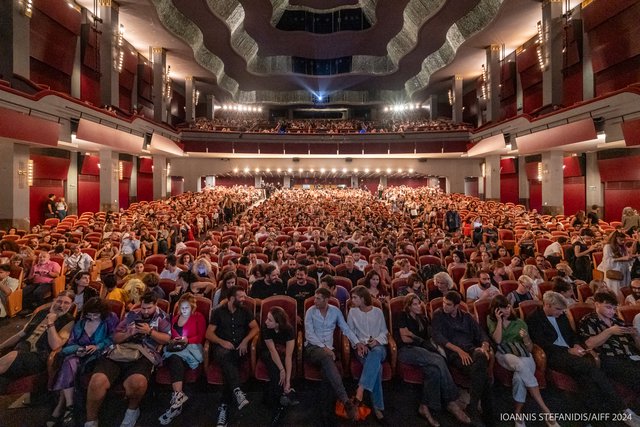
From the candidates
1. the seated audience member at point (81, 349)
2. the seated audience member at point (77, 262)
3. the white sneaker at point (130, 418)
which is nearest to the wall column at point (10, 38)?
the seated audience member at point (77, 262)

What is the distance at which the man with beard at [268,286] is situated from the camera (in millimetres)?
4918

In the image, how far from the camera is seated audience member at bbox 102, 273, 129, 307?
464 cm

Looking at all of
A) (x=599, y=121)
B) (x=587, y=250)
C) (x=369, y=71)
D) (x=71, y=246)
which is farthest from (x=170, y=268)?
(x=369, y=71)

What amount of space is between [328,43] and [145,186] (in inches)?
Answer: 723

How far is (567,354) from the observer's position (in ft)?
11.5

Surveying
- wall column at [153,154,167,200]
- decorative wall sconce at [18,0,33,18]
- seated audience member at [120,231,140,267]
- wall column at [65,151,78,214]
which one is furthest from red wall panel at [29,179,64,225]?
seated audience member at [120,231,140,267]

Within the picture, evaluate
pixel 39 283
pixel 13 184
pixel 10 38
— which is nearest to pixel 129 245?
pixel 39 283

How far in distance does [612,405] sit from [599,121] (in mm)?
10247

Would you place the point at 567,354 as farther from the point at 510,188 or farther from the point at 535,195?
the point at 510,188

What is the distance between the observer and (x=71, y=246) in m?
7.05

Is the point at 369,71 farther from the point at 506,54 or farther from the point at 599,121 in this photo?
the point at 599,121

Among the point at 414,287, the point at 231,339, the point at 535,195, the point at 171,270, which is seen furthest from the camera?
the point at 535,195

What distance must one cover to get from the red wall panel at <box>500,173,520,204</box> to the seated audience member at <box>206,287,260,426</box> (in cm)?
2168

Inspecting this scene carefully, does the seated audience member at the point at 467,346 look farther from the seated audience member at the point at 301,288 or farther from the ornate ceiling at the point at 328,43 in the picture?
the ornate ceiling at the point at 328,43
